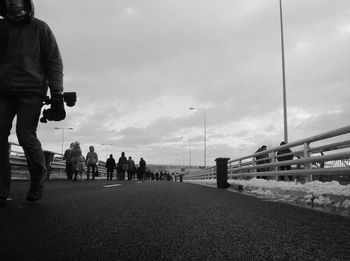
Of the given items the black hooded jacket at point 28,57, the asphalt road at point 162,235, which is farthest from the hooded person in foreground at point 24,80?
the asphalt road at point 162,235

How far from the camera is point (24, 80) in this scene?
14.4 ft

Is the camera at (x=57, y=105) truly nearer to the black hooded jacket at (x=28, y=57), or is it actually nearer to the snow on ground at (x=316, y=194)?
the black hooded jacket at (x=28, y=57)

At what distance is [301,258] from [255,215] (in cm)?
211

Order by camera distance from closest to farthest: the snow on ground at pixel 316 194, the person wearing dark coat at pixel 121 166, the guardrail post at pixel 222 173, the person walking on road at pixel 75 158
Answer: the snow on ground at pixel 316 194 < the guardrail post at pixel 222 173 < the person walking on road at pixel 75 158 < the person wearing dark coat at pixel 121 166

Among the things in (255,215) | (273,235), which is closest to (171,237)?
(273,235)

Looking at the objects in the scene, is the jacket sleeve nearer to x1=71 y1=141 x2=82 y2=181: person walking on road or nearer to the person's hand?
the person's hand

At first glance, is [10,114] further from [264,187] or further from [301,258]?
[264,187]

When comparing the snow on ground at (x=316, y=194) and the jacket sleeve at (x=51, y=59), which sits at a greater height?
the jacket sleeve at (x=51, y=59)

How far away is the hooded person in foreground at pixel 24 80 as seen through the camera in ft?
14.3

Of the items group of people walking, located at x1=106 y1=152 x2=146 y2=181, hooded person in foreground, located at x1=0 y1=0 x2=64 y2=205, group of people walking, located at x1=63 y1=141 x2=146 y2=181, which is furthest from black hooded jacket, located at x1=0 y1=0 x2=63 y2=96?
group of people walking, located at x1=106 y1=152 x2=146 y2=181

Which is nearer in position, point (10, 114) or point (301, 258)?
point (301, 258)

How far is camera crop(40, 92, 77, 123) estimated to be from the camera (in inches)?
180

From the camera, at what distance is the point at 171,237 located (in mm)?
2838

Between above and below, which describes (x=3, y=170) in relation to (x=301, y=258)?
above
